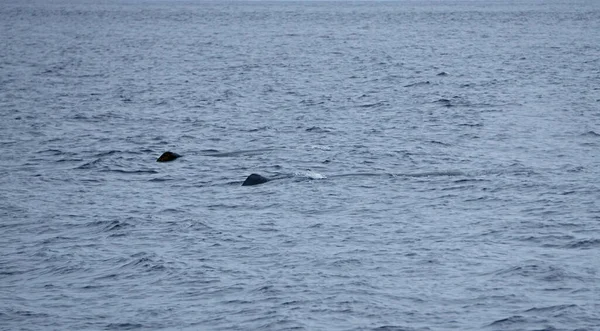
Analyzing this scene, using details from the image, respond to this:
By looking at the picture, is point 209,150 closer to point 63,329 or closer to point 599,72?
point 63,329

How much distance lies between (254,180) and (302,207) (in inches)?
136

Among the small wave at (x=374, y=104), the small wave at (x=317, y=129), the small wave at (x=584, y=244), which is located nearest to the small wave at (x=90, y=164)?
the small wave at (x=317, y=129)

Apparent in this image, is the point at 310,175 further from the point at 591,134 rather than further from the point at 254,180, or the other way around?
the point at 591,134

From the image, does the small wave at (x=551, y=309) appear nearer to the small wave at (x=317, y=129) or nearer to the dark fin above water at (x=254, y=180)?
the dark fin above water at (x=254, y=180)

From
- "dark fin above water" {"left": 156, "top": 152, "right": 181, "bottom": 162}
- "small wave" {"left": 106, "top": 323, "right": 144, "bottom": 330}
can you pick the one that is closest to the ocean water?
"small wave" {"left": 106, "top": 323, "right": 144, "bottom": 330}

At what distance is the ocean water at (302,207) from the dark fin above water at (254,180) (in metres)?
0.48

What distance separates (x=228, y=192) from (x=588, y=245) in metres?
10.4

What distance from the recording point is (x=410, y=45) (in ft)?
347

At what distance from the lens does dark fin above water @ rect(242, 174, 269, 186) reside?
2853cm

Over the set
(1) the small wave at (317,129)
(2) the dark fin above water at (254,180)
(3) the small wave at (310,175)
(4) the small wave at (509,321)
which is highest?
(4) the small wave at (509,321)

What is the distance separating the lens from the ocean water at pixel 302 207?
18.0 m

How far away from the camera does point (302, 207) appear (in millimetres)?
25547

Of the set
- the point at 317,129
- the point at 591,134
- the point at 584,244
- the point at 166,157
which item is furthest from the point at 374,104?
the point at 584,244

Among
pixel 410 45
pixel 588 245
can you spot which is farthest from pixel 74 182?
pixel 410 45
